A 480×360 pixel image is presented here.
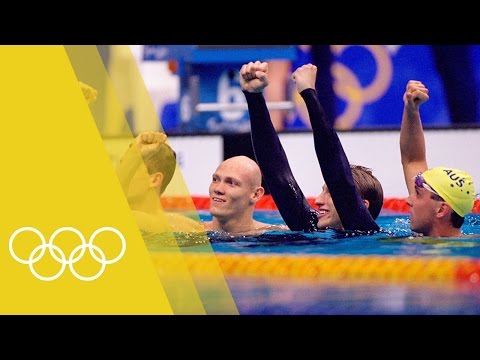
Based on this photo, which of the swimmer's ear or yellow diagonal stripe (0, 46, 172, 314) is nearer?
yellow diagonal stripe (0, 46, 172, 314)

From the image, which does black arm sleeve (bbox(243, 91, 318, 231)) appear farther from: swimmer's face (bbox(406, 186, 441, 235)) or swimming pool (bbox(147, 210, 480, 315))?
swimmer's face (bbox(406, 186, 441, 235))

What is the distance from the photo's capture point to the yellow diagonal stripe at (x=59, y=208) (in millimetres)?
4672

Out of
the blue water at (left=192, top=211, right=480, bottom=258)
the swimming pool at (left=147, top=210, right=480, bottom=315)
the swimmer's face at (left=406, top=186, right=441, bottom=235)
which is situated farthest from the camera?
the swimmer's face at (left=406, top=186, right=441, bottom=235)

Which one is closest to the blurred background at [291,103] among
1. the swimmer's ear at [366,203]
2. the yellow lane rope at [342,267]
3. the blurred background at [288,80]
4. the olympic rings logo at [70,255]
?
the blurred background at [288,80]

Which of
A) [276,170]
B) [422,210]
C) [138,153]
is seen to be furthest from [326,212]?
[138,153]

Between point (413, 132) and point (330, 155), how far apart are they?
0.45 m

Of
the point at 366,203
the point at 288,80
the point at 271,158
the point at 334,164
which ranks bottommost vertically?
the point at 366,203

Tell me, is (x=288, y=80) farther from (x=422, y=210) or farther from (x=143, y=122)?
(x=422, y=210)

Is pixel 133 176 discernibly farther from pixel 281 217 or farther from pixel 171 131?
pixel 281 217

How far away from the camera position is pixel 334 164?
4.86 meters

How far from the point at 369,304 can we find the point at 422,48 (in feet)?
4.52

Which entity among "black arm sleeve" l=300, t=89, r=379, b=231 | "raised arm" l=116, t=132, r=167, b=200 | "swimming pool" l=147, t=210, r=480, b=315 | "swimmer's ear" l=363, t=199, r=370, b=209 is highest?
"raised arm" l=116, t=132, r=167, b=200

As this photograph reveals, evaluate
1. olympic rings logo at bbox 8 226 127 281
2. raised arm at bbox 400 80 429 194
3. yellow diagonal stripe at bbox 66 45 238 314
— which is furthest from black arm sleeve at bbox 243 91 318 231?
olympic rings logo at bbox 8 226 127 281

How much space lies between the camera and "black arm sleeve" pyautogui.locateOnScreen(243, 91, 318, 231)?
15.9 ft
